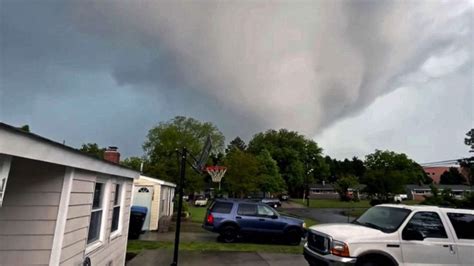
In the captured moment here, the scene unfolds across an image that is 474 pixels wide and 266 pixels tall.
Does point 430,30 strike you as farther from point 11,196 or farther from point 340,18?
point 11,196

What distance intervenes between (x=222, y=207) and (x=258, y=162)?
38.1 meters

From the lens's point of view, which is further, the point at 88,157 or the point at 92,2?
the point at 92,2

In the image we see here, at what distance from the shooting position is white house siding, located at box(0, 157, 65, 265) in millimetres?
3369

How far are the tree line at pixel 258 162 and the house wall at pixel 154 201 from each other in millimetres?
4904

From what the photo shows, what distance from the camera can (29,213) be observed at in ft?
11.4

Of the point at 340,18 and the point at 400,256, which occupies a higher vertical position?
the point at 340,18

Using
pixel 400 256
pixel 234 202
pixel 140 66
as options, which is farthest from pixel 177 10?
pixel 400 256

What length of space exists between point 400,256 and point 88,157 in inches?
245

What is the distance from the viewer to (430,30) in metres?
13.2

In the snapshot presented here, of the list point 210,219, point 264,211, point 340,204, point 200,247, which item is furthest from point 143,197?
point 340,204

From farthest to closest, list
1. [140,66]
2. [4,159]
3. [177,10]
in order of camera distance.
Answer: [140,66] < [177,10] < [4,159]

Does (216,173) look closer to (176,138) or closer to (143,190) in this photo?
(143,190)

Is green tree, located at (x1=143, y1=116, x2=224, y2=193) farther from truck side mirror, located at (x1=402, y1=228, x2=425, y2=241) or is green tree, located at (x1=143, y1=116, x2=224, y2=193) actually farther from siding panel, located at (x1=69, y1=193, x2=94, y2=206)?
siding panel, located at (x1=69, y1=193, x2=94, y2=206)

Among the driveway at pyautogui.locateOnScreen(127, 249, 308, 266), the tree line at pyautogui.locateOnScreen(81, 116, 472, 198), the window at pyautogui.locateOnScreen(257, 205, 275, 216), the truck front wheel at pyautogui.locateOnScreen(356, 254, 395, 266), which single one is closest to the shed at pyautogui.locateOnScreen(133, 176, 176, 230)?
the tree line at pyautogui.locateOnScreen(81, 116, 472, 198)
